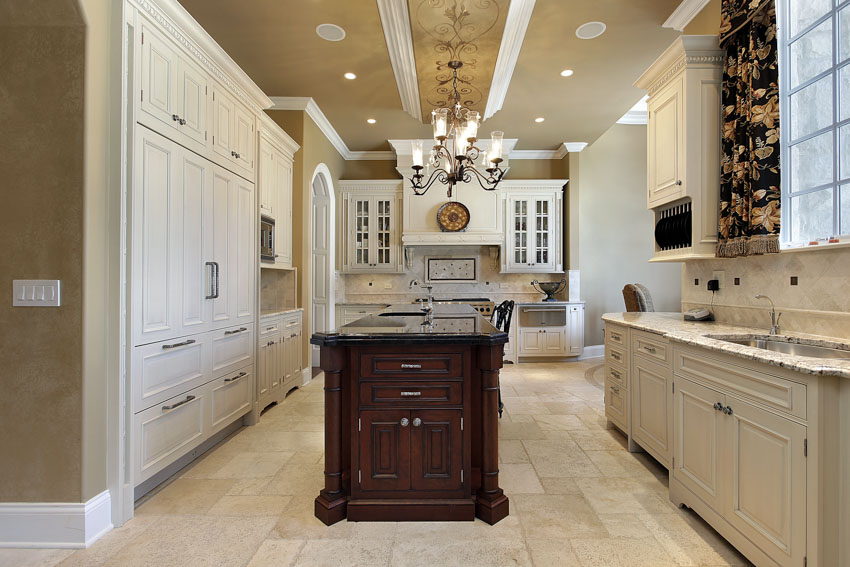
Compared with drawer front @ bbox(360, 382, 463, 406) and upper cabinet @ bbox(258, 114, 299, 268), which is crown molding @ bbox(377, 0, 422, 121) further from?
drawer front @ bbox(360, 382, 463, 406)

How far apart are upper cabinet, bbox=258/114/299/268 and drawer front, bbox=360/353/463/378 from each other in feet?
7.59

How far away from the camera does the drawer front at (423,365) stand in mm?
2084

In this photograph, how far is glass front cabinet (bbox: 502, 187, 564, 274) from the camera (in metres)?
6.34

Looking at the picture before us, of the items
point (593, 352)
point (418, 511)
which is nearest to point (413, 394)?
point (418, 511)

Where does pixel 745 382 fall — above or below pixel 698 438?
above

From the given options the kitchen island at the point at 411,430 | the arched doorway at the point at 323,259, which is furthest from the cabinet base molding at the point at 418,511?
the arched doorway at the point at 323,259

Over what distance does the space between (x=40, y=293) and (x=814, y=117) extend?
3.97 metres

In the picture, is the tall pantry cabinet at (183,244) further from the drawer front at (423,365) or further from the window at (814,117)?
the window at (814,117)

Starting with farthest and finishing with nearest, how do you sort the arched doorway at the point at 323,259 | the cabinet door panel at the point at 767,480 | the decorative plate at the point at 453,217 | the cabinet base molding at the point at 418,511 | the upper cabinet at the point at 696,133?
the decorative plate at the point at 453,217
the arched doorway at the point at 323,259
the upper cabinet at the point at 696,133
the cabinet base molding at the point at 418,511
the cabinet door panel at the point at 767,480

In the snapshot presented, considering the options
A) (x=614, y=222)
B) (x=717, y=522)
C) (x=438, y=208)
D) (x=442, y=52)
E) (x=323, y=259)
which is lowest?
(x=717, y=522)

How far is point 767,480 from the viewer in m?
1.57

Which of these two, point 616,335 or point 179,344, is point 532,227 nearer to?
point 616,335

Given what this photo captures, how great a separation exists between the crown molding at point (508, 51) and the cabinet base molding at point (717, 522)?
3.30 m

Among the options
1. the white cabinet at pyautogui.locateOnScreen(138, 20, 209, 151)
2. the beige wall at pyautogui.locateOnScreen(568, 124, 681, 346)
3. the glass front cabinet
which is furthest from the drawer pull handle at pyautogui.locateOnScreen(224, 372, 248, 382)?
the beige wall at pyautogui.locateOnScreen(568, 124, 681, 346)
